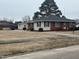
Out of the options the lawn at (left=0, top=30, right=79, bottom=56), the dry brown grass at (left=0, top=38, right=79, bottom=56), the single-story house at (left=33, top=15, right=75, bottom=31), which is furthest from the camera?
the single-story house at (left=33, top=15, right=75, bottom=31)

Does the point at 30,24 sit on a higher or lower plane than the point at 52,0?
lower

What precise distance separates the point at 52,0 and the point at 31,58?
95653 millimetres

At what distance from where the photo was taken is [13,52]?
1598 centimetres

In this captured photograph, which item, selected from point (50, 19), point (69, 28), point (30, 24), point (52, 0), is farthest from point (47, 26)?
point (52, 0)

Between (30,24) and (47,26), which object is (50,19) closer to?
(47,26)

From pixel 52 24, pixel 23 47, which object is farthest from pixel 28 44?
pixel 52 24

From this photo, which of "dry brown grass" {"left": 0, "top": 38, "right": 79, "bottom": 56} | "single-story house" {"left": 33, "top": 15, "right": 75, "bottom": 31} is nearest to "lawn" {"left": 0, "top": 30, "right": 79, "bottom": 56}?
"dry brown grass" {"left": 0, "top": 38, "right": 79, "bottom": 56}

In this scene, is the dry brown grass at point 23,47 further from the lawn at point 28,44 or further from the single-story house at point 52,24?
the single-story house at point 52,24

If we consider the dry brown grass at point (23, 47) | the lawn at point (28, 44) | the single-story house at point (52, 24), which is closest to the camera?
the dry brown grass at point (23, 47)

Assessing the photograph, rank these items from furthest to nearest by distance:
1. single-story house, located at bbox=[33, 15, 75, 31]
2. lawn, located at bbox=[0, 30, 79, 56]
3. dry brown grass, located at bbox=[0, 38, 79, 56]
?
single-story house, located at bbox=[33, 15, 75, 31]
lawn, located at bbox=[0, 30, 79, 56]
dry brown grass, located at bbox=[0, 38, 79, 56]

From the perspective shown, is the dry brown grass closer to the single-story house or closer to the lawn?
the lawn

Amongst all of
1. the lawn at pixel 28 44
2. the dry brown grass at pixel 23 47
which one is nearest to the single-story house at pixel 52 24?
the lawn at pixel 28 44

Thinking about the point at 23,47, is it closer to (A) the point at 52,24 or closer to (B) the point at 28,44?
(B) the point at 28,44

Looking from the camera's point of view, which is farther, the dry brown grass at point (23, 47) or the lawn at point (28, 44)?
the lawn at point (28, 44)
